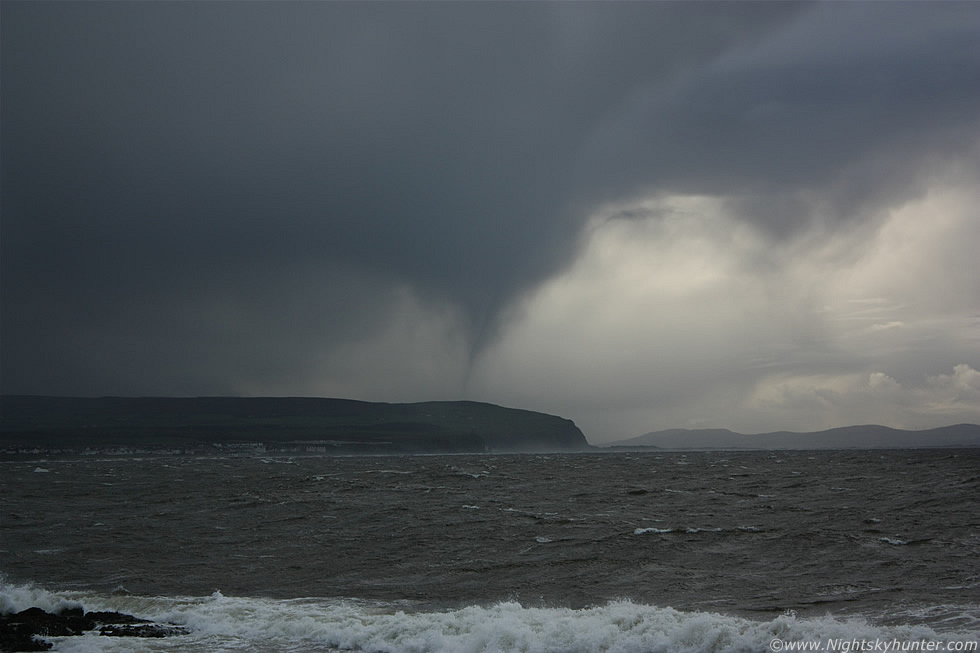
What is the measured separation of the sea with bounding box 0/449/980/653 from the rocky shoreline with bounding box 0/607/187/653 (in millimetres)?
643

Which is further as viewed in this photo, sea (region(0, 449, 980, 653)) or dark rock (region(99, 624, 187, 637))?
dark rock (region(99, 624, 187, 637))

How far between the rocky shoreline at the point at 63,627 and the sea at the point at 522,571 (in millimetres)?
643

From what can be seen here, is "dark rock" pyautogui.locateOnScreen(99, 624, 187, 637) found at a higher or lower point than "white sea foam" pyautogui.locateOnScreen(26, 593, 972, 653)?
lower

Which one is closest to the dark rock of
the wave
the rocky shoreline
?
the rocky shoreline

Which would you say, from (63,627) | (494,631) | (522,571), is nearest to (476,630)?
(494,631)

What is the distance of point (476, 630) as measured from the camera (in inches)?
792

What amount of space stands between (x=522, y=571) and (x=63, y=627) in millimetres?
15224

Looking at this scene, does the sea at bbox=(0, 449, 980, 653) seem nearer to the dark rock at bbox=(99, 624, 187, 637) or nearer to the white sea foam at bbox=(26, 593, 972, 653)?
the white sea foam at bbox=(26, 593, 972, 653)

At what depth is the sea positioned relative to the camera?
64.7ft

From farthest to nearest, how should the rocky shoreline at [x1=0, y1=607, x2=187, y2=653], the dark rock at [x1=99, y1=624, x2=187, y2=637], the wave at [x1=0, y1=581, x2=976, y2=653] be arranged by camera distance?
the dark rock at [x1=99, y1=624, x2=187, y2=637] → the rocky shoreline at [x1=0, y1=607, x2=187, y2=653] → the wave at [x1=0, y1=581, x2=976, y2=653]

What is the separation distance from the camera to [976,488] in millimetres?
53500

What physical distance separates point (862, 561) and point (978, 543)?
6.34 m

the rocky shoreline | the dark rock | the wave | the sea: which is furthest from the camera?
the dark rock

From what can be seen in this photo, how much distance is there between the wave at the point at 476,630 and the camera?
18734mm
